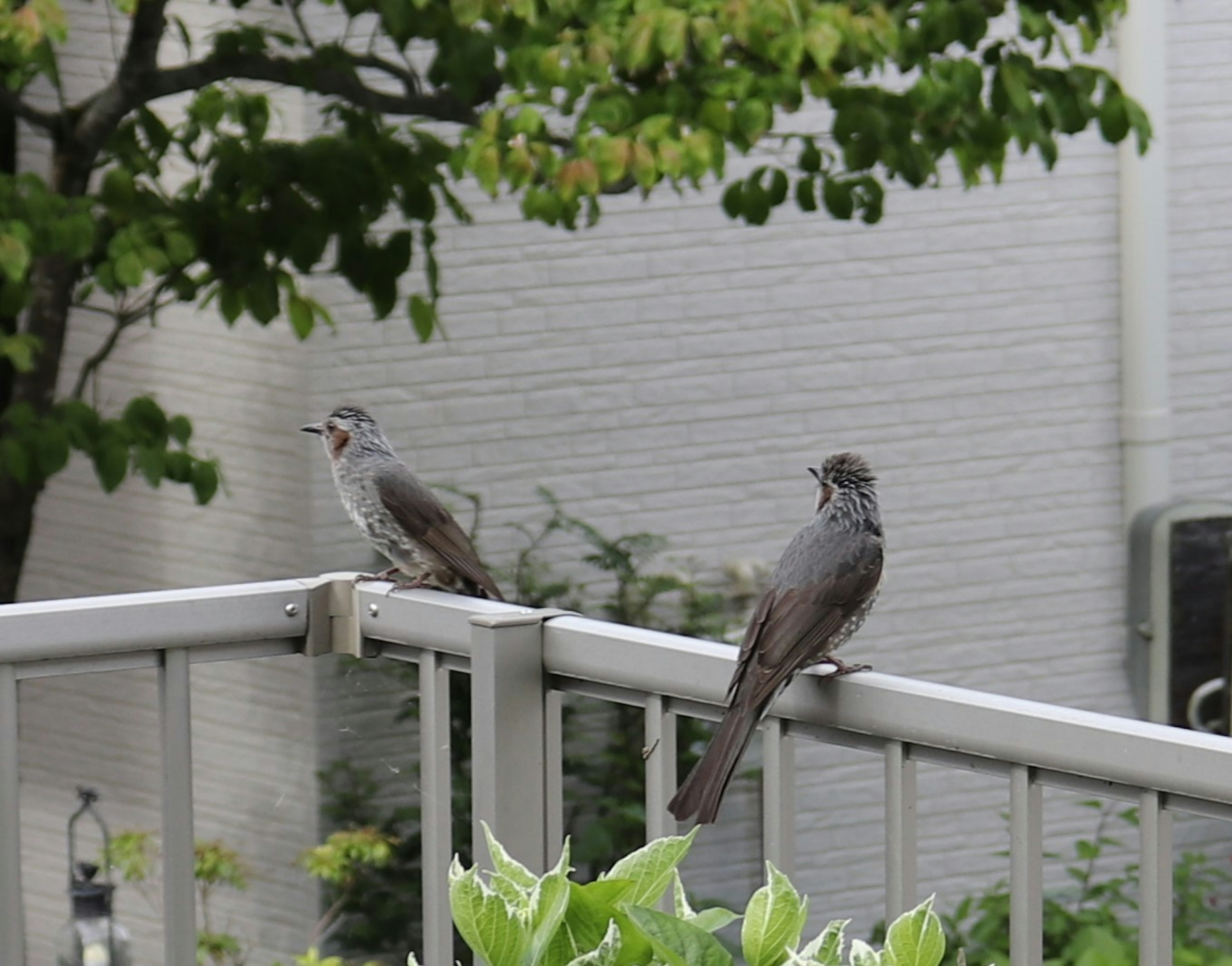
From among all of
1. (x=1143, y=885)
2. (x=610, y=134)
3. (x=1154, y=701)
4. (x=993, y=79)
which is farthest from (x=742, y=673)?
(x=1154, y=701)

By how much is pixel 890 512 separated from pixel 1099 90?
50.7 inches

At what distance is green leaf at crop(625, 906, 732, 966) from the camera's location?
4.10 feet

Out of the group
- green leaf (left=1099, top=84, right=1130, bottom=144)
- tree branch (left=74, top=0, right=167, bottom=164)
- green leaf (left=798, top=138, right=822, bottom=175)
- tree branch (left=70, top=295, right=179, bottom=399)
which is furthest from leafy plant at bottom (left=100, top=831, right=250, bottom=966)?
green leaf (left=1099, top=84, right=1130, bottom=144)

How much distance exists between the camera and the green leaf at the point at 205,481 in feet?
13.8

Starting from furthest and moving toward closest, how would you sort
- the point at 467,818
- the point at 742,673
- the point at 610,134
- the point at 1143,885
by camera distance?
the point at 610,134 → the point at 467,818 → the point at 742,673 → the point at 1143,885

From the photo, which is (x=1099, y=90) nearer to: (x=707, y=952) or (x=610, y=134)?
(x=610, y=134)

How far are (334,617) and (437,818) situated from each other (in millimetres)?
258

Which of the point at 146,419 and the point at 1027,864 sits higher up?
the point at 146,419

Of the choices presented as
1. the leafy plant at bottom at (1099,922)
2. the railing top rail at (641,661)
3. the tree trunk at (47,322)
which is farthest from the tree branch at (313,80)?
the railing top rail at (641,661)

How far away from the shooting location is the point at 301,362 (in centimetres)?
511

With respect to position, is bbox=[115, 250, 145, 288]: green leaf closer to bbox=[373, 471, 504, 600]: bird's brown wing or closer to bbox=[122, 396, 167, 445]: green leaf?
bbox=[122, 396, 167, 445]: green leaf

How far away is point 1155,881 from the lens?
147 cm

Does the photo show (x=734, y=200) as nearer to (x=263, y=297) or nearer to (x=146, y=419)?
(x=263, y=297)

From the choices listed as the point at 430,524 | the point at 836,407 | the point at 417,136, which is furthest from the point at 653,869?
the point at 836,407
